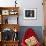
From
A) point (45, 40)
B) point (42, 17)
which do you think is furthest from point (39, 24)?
point (45, 40)

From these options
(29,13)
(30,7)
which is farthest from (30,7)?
(29,13)

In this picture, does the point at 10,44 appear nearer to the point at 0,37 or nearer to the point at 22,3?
the point at 0,37

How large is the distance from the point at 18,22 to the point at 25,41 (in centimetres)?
84

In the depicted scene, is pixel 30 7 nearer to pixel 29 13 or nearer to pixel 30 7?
pixel 30 7

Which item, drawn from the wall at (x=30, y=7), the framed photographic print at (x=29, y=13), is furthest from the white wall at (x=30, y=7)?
the framed photographic print at (x=29, y=13)

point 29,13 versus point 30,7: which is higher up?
point 30,7

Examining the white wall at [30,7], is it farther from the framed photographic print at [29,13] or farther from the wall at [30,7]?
the framed photographic print at [29,13]

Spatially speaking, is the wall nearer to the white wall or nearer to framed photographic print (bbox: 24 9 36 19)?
the white wall

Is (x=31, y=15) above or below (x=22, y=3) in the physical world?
below

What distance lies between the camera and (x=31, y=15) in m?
5.86

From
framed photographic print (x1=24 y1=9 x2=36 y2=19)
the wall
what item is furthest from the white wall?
framed photographic print (x1=24 y1=9 x2=36 y2=19)

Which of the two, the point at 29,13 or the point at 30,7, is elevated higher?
the point at 30,7

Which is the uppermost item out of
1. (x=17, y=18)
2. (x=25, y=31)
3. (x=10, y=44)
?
(x=17, y=18)

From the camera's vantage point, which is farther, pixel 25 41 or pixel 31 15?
pixel 31 15
